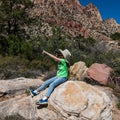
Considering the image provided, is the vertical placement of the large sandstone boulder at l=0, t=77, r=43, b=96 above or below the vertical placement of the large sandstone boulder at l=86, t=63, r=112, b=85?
above

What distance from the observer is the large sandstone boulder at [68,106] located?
325 inches

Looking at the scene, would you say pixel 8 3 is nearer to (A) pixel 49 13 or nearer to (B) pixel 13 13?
(B) pixel 13 13

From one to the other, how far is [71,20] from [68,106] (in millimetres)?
65132

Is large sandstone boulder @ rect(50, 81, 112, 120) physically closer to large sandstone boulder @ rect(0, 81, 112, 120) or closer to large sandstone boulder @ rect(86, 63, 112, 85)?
large sandstone boulder @ rect(0, 81, 112, 120)

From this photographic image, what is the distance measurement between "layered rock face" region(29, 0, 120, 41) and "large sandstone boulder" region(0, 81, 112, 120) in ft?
164

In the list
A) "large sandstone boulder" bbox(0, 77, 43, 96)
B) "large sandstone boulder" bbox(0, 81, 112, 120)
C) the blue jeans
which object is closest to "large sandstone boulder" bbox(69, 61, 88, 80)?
"large sandstone boulder" bbox(0, 77, 43, 96)

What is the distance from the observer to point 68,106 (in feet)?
27.2

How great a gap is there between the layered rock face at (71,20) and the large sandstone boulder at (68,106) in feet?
164

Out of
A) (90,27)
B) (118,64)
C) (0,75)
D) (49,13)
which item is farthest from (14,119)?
(90,27)

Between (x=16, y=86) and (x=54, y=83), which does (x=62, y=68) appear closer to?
(x=54, y=83)

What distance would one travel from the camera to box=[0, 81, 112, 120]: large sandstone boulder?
827cm

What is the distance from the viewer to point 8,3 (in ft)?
107

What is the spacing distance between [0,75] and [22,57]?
7.19m

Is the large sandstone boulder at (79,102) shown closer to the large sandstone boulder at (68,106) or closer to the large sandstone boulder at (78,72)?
the large sandstone boulder at (68,106)
